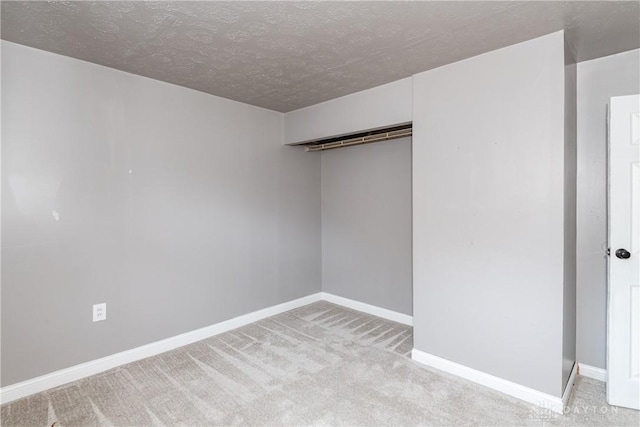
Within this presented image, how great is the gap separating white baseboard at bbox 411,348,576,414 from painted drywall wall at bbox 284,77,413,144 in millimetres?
2003

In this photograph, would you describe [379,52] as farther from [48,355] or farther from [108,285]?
[48,355]

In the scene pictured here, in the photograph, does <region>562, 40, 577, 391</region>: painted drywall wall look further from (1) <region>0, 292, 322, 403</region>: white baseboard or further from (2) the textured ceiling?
(1) <region>0, 292, 322, 403</region>: white baseboard

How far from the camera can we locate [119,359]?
2.64 metres

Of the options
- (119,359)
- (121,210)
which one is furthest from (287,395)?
(121,210)

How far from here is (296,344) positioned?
3.02 metres

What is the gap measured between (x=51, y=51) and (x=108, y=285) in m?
1.76

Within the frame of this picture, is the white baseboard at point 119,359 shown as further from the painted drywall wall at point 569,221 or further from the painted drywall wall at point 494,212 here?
the painted drywall wall at point 569,221

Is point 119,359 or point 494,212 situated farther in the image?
point 119,359

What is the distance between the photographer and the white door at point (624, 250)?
207 centimetres

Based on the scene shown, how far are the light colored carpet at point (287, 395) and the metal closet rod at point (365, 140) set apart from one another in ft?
6.58

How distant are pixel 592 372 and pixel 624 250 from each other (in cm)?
103

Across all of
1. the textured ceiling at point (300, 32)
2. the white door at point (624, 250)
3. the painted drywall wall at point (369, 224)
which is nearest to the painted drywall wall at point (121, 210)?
the textured ceiling at point (300, 32)

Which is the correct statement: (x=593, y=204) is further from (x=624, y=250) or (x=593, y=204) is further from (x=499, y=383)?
(x=499, y=383)

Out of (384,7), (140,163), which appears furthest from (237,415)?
(384,7)
